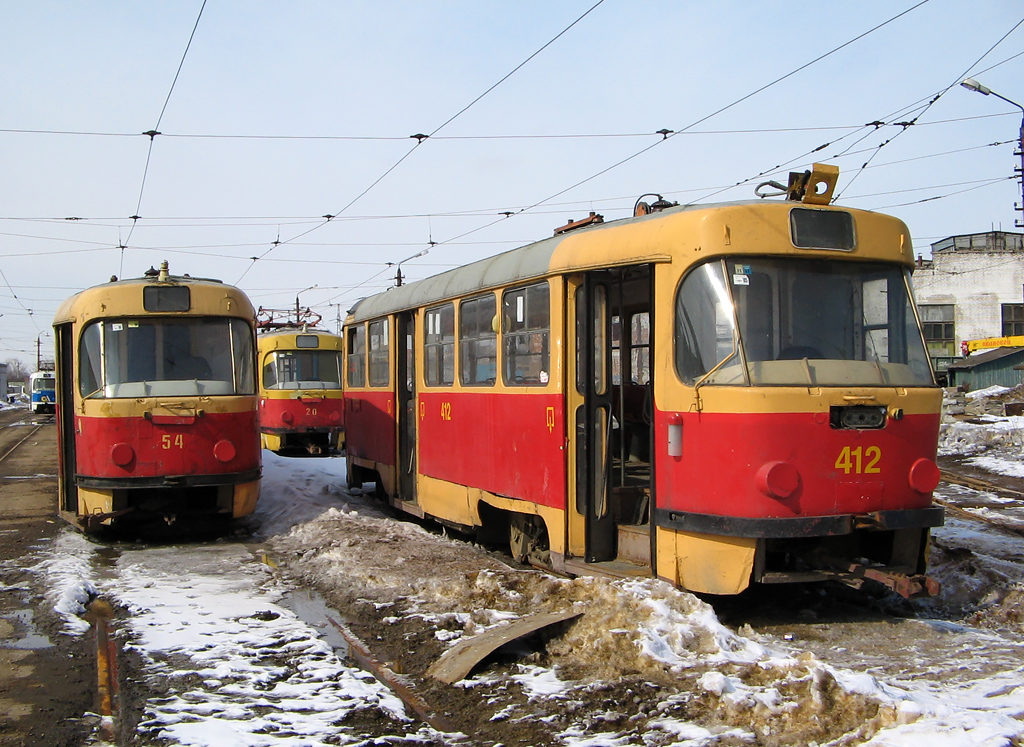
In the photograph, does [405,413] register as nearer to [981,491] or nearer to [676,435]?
[676,435]

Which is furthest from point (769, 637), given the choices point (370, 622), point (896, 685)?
point (370, 622)

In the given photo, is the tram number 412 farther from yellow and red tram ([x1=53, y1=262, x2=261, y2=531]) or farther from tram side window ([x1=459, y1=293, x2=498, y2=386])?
tram side window ([x1=459, y1=293, x2=498, y2=386])

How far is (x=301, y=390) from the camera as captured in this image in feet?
71.1

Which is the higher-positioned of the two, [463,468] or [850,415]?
[850,415]

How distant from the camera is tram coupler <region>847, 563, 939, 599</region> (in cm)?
599

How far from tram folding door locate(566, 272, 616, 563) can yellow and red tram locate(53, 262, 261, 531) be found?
4482 mm

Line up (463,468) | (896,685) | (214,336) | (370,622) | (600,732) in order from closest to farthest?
1. (600,732)
2. (896,685)
3. (370,622)
4. (463,468)
5. (214,336)

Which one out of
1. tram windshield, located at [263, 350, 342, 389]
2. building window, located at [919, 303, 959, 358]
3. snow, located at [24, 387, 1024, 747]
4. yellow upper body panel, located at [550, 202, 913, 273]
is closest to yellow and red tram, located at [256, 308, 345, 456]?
tram windshield, located at [263, 350, 342, 389]

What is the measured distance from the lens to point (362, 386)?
44.5 feet

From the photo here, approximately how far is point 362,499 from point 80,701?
8838 millimetres

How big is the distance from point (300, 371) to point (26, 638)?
15454mm

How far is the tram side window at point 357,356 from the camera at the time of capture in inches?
532

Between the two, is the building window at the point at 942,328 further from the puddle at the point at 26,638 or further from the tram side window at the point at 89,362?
the puddle at the point at 26,638

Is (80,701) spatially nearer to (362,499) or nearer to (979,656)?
(979,656)
